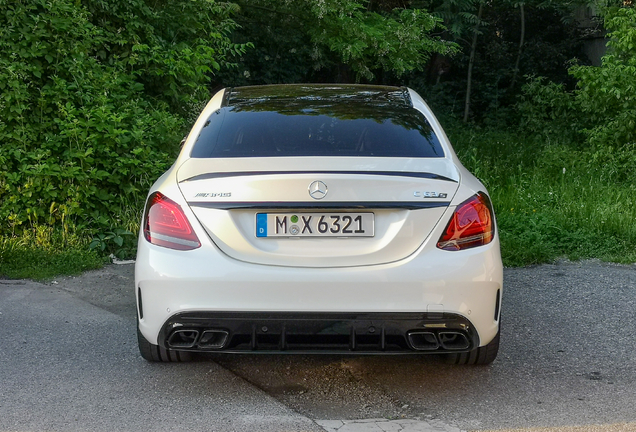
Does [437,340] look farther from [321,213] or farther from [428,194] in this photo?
[321,213]

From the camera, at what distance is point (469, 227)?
3844 mm

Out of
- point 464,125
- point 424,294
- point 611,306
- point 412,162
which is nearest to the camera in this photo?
point 424,294

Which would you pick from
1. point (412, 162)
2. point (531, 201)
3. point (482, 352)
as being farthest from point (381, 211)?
point (531, 201)

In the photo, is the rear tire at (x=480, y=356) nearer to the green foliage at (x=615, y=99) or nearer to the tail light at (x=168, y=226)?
the tail light at (x=168, y=226)

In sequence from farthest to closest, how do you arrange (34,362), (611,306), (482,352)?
(611,306), (34,362), (482,352)

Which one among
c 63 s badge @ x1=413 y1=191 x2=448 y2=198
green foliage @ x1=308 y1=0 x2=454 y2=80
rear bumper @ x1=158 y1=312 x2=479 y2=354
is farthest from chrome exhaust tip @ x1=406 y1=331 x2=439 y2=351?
green foliage @ x1=308 y1=0 x2=454 y2=80

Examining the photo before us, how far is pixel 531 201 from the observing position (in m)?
8.98

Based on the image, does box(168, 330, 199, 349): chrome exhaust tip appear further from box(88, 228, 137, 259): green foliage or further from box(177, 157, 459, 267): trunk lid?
box(88, 228, 137, 259): green foliage

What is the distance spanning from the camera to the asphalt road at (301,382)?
12.5 ft

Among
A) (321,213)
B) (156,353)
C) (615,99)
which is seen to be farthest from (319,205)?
(615,99)

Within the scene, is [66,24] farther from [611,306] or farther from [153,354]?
[611,306]

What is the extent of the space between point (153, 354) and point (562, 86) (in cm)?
1481

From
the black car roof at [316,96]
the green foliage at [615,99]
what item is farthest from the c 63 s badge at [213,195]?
the green foliage at [615,99]

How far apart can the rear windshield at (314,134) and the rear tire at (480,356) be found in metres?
1.00
